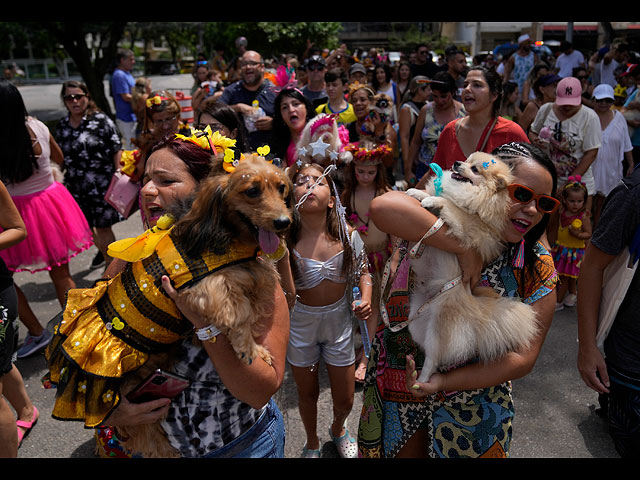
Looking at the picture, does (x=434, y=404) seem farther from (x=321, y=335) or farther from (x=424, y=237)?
(x=321, y=335)

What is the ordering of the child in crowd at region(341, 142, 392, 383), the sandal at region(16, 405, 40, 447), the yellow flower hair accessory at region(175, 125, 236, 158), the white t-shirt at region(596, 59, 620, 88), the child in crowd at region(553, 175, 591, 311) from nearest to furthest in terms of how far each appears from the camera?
1. the yellow flower hair accessory at region(175, 125, 236, 158)
2. the sandal at region(16, 405, 40, 447)
3. the child in crowd at region(341, 142, 392, 383)
4. the child in crowd at region(553, 175, 591, 311)
5. the white t-shirt at region(596, 59, 620, 88)

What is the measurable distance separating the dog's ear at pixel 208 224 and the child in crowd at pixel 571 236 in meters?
4.55

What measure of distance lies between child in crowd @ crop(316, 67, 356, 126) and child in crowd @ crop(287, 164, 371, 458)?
306cm

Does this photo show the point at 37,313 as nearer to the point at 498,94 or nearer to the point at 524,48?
the point at 498,94

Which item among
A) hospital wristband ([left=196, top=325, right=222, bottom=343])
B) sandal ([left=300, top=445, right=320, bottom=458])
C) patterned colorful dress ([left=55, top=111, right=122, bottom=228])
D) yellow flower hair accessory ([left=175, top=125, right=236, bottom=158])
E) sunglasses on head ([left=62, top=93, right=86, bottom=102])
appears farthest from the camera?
patterned colorful dress ([left=55, top=111, right=122, bottom=228])

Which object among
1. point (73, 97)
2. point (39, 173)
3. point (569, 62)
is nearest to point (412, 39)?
point (569, 62)

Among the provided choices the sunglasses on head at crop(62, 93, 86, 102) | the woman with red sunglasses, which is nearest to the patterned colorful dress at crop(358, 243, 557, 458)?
the woman with red sunglasses

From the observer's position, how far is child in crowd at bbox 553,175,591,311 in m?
4.95

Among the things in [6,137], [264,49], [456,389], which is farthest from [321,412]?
[264,49]

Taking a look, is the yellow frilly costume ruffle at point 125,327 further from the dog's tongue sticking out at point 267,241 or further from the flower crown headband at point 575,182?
the flower crown headband at point 575,182

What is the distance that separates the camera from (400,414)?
2113 mm

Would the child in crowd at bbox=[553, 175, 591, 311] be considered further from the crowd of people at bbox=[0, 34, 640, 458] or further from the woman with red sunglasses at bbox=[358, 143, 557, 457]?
the woman with red sunglasses at bbox=[358, 143, 557, 457]

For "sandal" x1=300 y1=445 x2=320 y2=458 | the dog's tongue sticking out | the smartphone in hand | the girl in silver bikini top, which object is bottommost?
"sandal" x1=300 y1=445 x2=320 y2=458

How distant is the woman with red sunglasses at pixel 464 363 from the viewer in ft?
5.80
